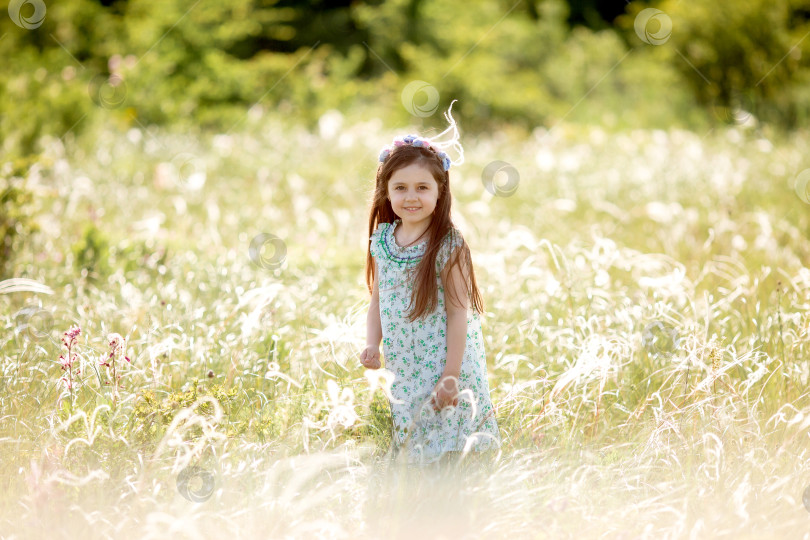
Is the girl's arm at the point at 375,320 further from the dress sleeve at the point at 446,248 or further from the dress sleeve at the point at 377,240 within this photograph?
the dress sleeve at the point at 446,248

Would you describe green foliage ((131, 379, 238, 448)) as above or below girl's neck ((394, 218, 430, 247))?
below

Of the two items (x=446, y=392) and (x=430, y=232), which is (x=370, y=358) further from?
(x=430, y=232)

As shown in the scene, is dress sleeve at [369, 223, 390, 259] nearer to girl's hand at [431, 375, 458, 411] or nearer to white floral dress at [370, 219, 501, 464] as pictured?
white floral dress at [370, 219, 501, 464]

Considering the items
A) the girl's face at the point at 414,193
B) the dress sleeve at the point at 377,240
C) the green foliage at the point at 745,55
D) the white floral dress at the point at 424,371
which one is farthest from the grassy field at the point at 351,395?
the green foliage at the point at 745,55

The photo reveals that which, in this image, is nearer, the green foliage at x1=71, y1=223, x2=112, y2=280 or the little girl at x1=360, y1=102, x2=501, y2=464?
the little girl at x1=360, y1=102, x2=501, y2=464

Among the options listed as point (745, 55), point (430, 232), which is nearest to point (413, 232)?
point (430, 232)

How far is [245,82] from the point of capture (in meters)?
16.1

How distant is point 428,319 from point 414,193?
18.9 inches

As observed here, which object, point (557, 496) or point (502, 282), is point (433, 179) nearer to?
point (557, 496)

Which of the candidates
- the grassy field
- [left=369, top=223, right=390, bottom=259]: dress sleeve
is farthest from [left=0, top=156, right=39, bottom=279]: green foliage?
[left=369, top=223, right=390, bottom=259]: dress sleeve

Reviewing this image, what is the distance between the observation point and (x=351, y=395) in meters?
2.84

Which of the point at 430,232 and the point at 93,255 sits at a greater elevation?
the point at 93,255

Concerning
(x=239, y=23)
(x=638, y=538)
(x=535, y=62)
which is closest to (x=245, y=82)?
(x=239, y=23)

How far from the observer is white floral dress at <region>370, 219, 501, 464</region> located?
10.2ft
